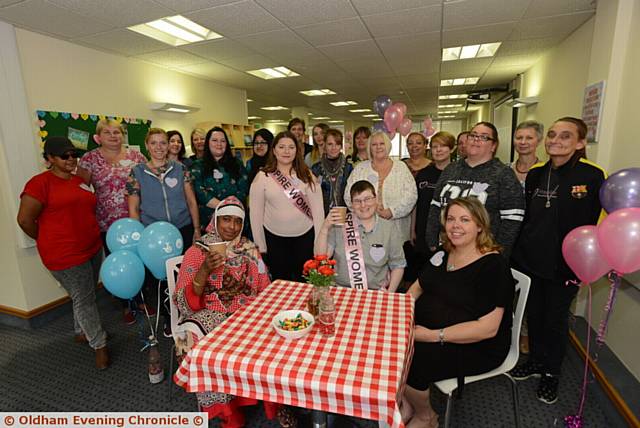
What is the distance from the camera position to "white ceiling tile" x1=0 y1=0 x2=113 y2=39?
95.0 inches

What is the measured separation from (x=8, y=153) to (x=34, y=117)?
1.35 ft

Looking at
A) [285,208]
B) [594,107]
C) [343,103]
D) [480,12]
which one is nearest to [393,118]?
[480,12]

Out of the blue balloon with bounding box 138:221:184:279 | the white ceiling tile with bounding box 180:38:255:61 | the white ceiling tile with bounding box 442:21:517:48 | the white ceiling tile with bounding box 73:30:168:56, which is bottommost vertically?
Result: the blue balloon with bounding box 138:221:184:279

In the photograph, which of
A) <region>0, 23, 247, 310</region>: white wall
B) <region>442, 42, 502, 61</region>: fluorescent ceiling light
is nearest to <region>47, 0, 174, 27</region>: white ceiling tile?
<region>0, 23, 247, 310</region>: white wall

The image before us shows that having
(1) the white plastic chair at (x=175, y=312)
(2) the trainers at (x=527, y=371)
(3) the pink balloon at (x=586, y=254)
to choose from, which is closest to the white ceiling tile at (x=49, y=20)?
(1) the white plastic chair at (x=175, y=312)

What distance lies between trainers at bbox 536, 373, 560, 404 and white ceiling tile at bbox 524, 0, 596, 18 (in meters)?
2.85

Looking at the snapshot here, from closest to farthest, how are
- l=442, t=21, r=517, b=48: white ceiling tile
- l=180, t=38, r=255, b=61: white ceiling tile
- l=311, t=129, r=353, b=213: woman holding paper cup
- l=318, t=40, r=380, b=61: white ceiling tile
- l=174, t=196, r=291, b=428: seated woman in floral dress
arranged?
l=174, t=196, r=291, b=428: seated woman in floral dress, l=311, t=129, r=353, b=213: woman holding paper cup, l=442, t=21, r=517, b=48: white ceiling tile, l=180, t=38, r=255, b=61: white ceiling tile, l=318, t=40, r=380, b=61: white ceiling tile

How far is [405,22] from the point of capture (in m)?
3.02

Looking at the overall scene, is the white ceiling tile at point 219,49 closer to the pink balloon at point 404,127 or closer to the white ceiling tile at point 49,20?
the white ceiling tile at point 49,20

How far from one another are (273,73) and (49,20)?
2.91m

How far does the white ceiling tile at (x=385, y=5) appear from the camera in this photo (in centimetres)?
258

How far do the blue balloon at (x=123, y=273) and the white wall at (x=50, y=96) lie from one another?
1.63 m

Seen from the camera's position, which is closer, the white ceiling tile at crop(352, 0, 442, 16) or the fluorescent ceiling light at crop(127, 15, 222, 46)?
the white ceiling tile at crop(352, 0, 442, 16)

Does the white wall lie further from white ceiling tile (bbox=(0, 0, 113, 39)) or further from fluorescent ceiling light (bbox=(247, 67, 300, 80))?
fluorescent ceiling light (bbox=(247, 67, 300, 80))
